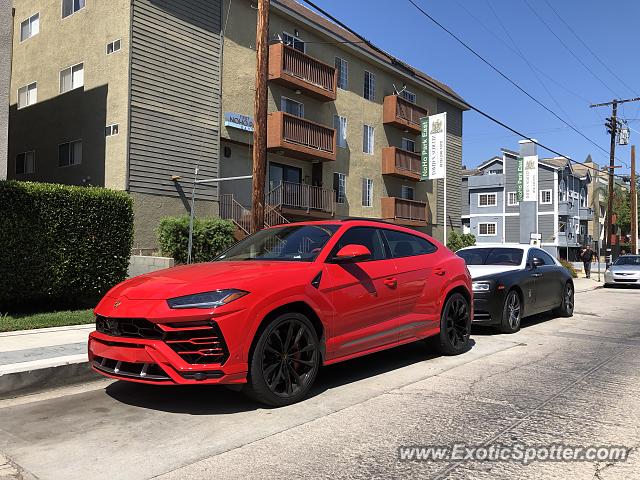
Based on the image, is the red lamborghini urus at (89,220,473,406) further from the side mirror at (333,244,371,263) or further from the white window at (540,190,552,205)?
the white window at (540,190,552,205)

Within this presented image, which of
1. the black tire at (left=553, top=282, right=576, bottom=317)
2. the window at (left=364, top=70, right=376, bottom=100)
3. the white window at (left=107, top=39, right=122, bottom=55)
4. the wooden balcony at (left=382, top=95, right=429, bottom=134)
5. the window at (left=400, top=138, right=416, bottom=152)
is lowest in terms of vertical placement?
the black tire at (left=553, top=282, right=576, bottom=317)

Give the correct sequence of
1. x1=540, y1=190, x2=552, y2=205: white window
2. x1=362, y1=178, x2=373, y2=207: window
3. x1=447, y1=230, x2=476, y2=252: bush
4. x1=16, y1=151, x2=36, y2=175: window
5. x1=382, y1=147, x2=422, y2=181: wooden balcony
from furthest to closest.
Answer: x1=540, y1=190, x2=552, y2=205: white window
x1=447, y1=230, x2=476, y2=252: bush
x1=382, y1=147, x2=422, y2=181: wooden balcony
x1=362, y1=178, x2=373, y2=207: window
x1=16, y1=151, x2=36, y2=175: window

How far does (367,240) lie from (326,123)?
18.8 metres

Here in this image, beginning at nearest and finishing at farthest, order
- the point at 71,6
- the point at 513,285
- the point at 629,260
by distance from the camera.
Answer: the point at 513,285
the point at 71,6
the point at 629,260

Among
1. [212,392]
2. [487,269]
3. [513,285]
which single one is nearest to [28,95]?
[487,269]

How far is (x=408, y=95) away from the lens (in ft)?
97.2

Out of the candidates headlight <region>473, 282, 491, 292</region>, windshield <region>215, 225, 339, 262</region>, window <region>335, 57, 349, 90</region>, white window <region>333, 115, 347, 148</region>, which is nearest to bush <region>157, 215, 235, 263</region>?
headlight <region>473, 282, 491, 292</region>

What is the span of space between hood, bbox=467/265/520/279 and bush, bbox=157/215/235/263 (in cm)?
728

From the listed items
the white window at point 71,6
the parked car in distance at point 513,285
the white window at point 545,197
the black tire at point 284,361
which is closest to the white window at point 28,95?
the white window at point 71,6

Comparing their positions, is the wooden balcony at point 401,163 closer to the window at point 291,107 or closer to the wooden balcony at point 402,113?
the wooden balcony at point 402,113

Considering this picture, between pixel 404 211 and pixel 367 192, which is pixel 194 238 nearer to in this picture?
pixel 367 192

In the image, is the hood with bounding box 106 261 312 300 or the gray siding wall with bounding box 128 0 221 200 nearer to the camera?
the hood with bounding box 106 261 312 300

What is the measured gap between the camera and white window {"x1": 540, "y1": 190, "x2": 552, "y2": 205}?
165 ft

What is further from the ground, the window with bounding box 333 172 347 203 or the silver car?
the window with bounding box 333 172 347 203
